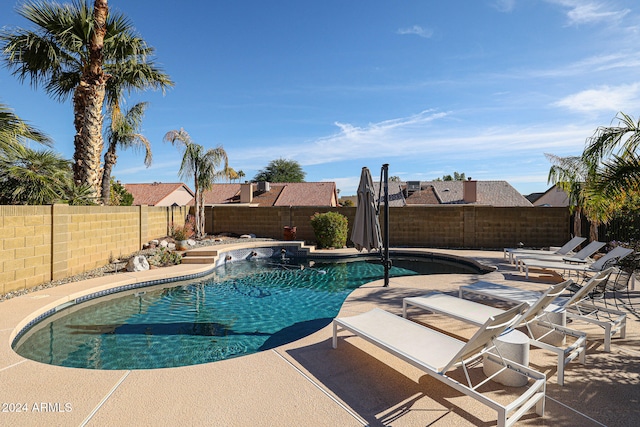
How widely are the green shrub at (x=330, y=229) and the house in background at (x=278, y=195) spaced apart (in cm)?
1474

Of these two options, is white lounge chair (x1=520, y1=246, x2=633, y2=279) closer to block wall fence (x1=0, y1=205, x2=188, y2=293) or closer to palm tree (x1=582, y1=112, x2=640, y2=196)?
palm tree (x1=582, y1=112, x2=640, y2=196)

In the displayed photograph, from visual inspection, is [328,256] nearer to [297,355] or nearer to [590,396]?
[297,355]

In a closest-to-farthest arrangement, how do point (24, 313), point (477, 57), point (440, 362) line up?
1. point (440, 362)
2. point (24, 313)
3. point (477, 57)

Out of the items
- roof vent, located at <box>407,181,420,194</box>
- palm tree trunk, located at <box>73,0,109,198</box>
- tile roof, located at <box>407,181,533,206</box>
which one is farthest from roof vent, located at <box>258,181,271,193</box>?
palm tree trunk, located at <box>73,0,109,198</box>

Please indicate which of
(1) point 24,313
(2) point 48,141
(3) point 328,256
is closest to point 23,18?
(2) point 48,141

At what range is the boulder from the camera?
963 cm

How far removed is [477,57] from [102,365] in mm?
12593

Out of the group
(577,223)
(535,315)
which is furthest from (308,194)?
(535,315)

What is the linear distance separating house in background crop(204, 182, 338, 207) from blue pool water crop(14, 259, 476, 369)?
20.8 m

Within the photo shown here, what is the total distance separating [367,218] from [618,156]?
16.5ft

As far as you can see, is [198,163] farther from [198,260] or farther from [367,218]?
[367,218]

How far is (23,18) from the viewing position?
9836 mm

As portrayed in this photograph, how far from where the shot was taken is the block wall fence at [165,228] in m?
7.25

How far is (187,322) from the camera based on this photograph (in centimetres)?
610
